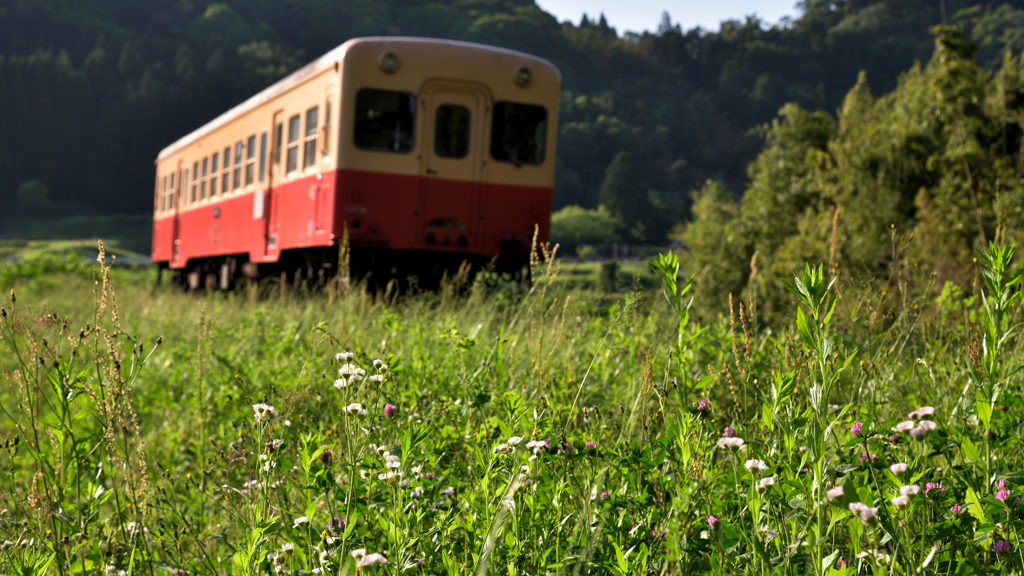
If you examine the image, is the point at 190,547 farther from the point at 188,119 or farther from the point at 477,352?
the point at 188,119

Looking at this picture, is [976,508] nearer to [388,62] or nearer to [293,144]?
[388,62]

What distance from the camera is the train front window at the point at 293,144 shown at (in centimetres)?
1021

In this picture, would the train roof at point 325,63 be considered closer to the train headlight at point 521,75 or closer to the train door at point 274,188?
the train headlight at point 521,75

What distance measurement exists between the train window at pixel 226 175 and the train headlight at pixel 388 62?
5.00 meters

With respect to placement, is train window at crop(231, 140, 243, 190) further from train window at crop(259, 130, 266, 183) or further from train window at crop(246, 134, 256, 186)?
train window at crop(259, 130, 266, 183)

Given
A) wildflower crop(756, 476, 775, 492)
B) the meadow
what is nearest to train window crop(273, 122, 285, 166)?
the meadow

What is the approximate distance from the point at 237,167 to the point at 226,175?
761 millimetres

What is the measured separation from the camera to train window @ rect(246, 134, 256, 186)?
11.8 m

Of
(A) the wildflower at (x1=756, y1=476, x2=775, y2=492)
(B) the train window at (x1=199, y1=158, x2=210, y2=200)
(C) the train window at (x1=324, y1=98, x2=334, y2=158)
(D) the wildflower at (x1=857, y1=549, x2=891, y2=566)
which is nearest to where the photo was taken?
(D) the wildflower at (x1=857, y1=549, x2=891, y2=566)

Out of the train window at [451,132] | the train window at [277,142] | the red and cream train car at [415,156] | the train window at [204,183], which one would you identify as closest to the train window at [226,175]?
the train window at [204,183]

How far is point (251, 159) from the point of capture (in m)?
11.9

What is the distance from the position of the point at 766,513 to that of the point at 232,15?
11373 centimetres

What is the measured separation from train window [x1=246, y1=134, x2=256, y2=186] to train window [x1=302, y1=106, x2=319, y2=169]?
2.12 m

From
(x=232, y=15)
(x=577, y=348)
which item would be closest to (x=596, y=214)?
(x=232, y=15)
